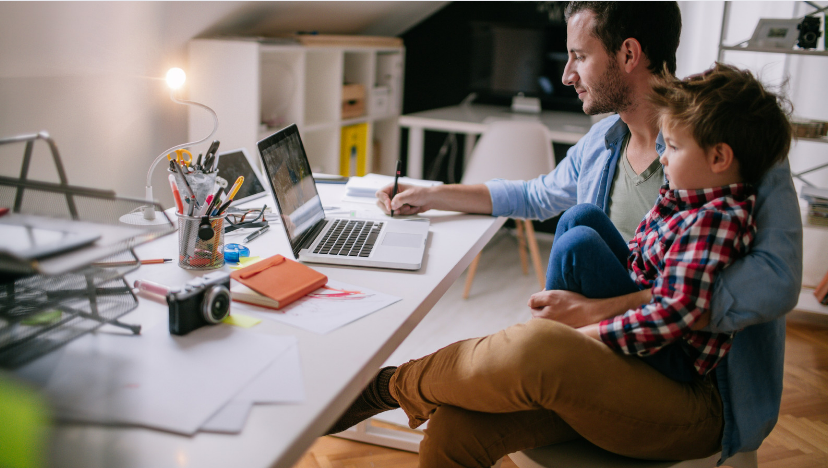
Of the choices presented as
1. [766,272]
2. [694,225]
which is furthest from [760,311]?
[694,225]

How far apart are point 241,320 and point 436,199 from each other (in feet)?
2.48

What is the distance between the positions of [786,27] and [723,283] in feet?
7.21

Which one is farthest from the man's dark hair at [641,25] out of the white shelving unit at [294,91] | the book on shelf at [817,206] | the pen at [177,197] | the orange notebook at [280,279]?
the book on shelf at [817,206]

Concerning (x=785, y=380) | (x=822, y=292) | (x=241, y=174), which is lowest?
(x=785, y=380)

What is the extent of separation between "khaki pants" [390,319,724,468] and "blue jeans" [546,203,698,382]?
23 mm

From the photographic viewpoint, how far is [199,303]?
930mm

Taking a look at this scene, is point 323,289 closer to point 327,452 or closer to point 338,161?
point 327,452

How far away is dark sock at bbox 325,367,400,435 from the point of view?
3.89 feet

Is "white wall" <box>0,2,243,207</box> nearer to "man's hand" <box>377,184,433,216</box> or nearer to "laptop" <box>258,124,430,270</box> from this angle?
"laptop" <box>258,124,430,270</box>

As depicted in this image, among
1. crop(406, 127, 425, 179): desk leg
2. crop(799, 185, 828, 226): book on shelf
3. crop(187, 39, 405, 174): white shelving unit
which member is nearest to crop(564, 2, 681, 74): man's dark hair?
crop(187, 39, 405, 174): white shelving unit

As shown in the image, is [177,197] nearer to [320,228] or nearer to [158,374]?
[320,228]

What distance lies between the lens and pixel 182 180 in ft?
3.98

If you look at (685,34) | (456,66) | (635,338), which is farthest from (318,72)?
(635,338)

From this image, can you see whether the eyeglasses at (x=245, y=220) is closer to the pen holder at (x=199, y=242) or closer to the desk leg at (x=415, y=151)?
the pen holder at (x=199, y=242)
